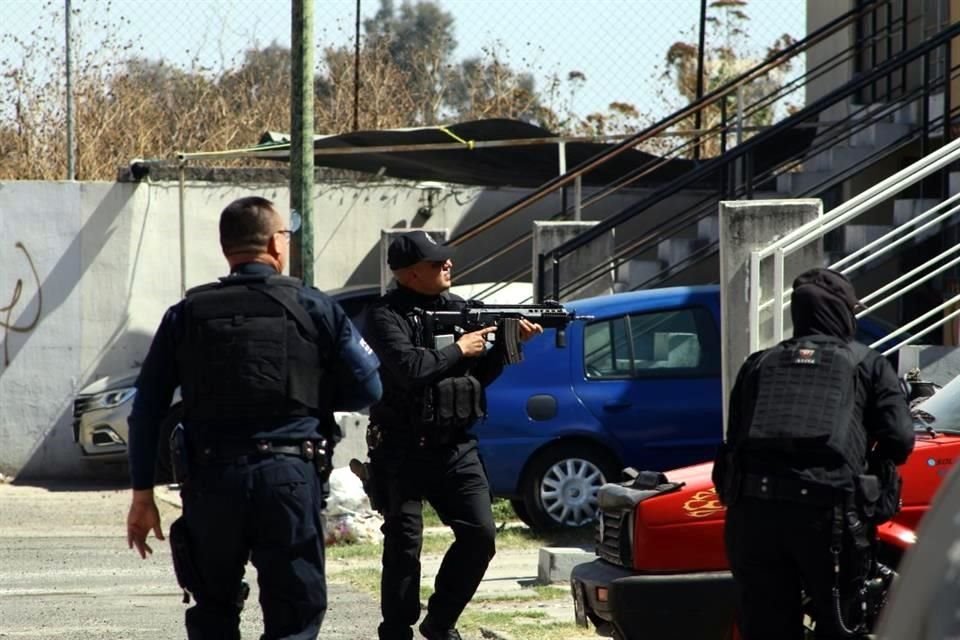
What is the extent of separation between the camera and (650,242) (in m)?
14.8

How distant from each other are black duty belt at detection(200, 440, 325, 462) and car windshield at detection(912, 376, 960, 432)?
2490 millimetres

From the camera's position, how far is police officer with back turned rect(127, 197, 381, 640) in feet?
17.0

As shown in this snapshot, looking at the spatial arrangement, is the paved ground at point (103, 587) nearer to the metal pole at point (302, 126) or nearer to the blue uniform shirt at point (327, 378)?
the metal pole at point (302, 126)

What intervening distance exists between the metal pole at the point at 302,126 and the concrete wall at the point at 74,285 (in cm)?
410

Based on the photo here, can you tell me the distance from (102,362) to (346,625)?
825 cm

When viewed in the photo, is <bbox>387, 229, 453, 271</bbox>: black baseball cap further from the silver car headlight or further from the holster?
the silver car headlight

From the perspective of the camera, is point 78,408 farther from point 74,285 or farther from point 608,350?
point 608,350

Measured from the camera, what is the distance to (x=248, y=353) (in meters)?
5.27

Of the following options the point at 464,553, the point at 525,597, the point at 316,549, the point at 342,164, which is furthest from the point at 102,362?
the point at 316,549

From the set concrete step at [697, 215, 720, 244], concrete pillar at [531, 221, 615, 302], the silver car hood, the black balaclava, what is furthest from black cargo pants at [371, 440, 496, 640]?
the silver car hood

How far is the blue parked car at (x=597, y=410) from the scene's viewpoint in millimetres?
11031

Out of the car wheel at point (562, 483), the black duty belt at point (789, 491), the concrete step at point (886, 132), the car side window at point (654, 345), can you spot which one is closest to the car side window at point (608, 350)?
the car side window at point (654, 345)

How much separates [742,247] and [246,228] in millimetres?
5547

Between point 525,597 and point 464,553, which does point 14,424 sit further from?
point 464,553
